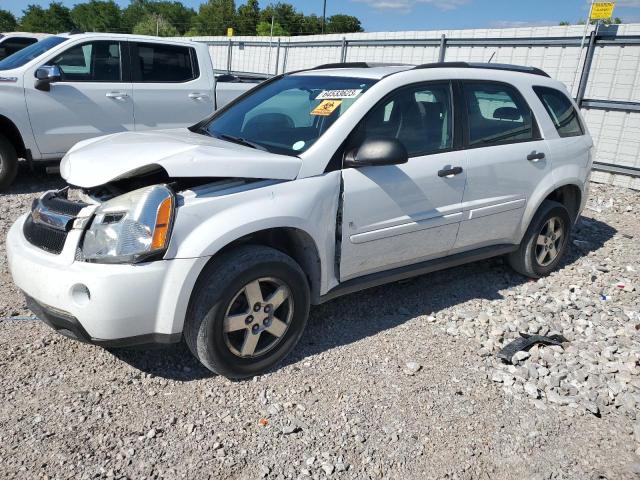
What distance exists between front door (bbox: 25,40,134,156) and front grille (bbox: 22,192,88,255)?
3.91 m

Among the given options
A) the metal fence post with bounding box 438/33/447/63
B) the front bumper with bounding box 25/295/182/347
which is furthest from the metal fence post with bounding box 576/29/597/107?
the front bumper with bounding box 25/295/182/347

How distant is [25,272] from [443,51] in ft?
31.6

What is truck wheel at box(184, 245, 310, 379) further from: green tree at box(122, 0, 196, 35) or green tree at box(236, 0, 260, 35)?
green tree at box(122, 0, 196, 35)

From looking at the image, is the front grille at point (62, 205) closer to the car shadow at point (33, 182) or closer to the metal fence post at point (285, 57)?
the car shadow at point (33, 182)

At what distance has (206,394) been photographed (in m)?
3.05

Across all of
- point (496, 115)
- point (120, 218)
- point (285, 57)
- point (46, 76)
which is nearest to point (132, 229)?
point (120, 218)

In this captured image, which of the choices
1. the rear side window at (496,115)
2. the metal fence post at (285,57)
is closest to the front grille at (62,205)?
the rear side window at (496,115)

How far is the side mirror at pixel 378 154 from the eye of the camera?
3.26 m

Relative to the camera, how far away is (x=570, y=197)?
17.0 ft

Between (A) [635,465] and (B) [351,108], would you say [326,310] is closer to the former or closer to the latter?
(B) [351,108]

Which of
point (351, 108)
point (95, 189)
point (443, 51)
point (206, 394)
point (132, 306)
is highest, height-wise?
point (443, 51)

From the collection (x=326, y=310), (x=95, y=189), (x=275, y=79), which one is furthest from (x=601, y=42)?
(x=95, y=189)

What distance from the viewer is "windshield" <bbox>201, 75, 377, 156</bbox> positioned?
3465mm

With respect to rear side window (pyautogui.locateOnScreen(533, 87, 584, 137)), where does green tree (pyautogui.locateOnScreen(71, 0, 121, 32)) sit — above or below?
above
